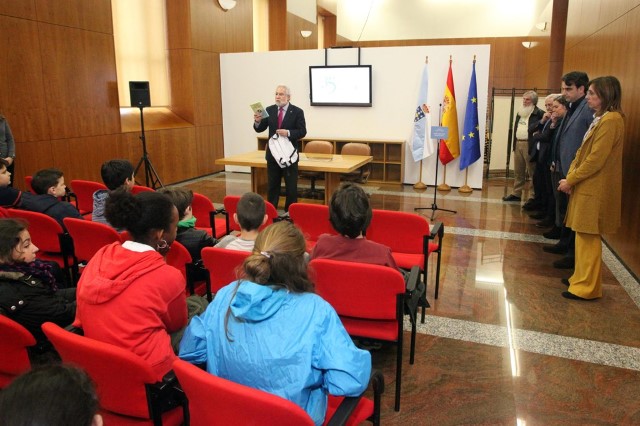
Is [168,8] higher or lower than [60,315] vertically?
Answer: higher

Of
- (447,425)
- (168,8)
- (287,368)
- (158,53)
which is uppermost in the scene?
(168,8)

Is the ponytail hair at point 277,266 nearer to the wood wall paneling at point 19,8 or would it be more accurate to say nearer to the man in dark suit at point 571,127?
the man in dark suit at point 571,127

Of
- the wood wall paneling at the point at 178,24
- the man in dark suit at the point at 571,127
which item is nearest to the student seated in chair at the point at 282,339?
the man in dark suit at the point at 571,127

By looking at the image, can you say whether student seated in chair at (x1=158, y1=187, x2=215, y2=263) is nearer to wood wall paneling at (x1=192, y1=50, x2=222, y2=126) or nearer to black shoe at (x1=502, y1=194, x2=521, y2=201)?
black shoe at (x1=502, y1=194, x2=521, y2=201)

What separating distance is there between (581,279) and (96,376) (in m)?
3.40

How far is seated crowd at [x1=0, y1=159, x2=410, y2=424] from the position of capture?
1.34 metres

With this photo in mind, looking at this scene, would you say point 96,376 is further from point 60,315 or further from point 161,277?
point 60,315

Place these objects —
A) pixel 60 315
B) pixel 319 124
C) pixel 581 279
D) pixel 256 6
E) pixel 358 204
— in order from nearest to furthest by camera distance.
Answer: pixel 60 315
pixel 358 204
pixel 581 279
pixel 319 124
pixel 256 6

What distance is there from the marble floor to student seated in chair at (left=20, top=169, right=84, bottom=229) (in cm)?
248

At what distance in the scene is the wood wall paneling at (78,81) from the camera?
6336 millimetres

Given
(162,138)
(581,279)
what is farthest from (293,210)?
(162,138)

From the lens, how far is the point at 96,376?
150 centimetres

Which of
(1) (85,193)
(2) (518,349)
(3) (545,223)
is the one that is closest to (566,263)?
(3) (545,223)

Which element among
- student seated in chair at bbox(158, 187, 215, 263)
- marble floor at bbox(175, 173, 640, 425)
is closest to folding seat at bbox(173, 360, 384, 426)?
marble floor at bbox(175, 173, 640, 425)
